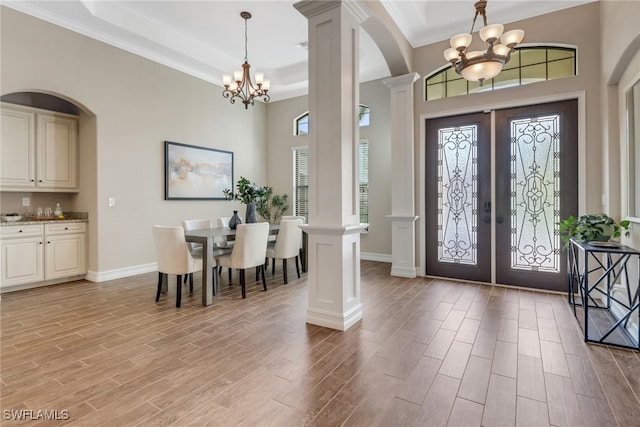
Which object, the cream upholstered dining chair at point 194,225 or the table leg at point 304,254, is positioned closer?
the cream upholstered dining chair at point 194,225

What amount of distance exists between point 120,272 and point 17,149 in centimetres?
210

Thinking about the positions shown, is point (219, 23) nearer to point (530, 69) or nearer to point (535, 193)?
point (530, 69)

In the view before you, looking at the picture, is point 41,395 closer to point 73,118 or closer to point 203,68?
point 73,118

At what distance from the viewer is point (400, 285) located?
171 inches

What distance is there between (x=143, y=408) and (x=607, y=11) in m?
5.45

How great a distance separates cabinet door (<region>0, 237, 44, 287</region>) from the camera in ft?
13.0

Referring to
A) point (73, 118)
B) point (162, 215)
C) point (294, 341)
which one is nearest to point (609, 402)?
point (294, 341)

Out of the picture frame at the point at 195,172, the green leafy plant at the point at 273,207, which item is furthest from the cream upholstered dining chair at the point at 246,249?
the green leafy plant at the point at 273,207

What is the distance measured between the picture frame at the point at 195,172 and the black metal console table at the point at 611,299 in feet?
18.5

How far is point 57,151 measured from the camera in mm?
4582

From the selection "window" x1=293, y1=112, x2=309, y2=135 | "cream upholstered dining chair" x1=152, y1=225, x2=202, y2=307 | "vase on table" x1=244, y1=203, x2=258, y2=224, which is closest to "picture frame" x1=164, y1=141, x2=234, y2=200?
"window" x1=293, y1=112, x2=309, y2=135

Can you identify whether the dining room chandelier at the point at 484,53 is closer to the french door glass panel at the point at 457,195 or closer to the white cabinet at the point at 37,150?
the french door glass panel at the point at 457,195

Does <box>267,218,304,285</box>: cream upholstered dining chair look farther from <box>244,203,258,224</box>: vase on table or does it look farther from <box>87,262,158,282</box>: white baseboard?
<box>87,262,158,282</box>: white baseboard

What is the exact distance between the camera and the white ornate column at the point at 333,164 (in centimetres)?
288
